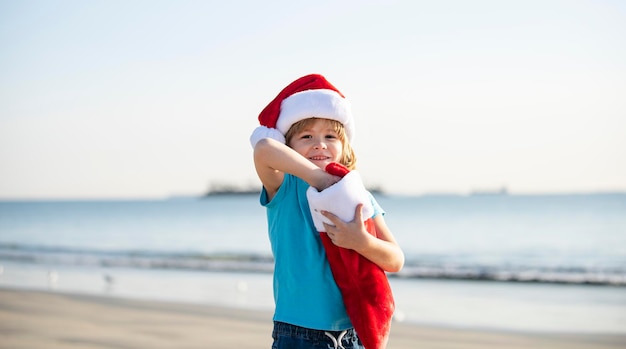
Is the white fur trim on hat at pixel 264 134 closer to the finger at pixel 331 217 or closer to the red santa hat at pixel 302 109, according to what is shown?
the red santa hat at pixel 302 109

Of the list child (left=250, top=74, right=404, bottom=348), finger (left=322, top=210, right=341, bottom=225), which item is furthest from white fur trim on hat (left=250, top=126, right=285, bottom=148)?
finger (left=322, top=210, right=341, bottom=225)

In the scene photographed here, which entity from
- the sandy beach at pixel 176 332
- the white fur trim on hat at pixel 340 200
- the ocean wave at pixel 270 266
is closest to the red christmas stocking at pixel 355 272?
the white fur trim on hat at pixel 340 200

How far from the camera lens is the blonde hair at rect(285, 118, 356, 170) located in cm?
228

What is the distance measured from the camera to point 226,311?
25.2 feet

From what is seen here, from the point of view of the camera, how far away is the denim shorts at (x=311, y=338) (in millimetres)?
2080

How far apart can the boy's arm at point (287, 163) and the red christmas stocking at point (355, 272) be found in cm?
3

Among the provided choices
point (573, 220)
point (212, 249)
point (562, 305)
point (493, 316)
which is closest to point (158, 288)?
point (493, 316)

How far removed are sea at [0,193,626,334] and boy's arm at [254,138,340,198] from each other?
5207mm

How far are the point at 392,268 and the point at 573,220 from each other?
3095 centimetres

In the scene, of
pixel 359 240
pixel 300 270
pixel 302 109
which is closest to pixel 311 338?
pixel 300 270

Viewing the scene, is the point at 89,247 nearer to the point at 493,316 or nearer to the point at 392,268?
the point at 493,316

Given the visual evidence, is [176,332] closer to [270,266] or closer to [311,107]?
[311,107]

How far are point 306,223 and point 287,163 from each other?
24 centimetres

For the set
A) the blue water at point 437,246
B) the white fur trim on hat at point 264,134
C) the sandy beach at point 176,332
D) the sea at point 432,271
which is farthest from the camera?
the blue water at point 437,246
